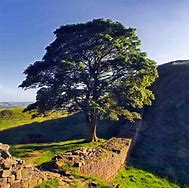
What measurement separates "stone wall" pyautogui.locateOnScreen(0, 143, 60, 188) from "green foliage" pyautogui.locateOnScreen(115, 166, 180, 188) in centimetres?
902

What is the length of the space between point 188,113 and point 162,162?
28.5ft

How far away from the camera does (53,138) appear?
36438mm

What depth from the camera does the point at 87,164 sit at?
18047mm

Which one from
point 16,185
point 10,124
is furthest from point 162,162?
point 10,124

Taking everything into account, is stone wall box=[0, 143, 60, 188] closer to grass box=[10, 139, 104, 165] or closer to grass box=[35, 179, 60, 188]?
grass box=[35, 179, 60, 188]

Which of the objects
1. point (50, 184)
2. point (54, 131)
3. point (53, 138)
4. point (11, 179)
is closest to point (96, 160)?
point (50, 184)

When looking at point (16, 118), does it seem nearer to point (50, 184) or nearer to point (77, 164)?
point (77, 164)

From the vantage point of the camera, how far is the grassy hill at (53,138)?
23.3 meters

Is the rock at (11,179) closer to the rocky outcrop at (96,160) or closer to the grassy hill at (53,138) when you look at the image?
the rocky outcrop at (96,160)

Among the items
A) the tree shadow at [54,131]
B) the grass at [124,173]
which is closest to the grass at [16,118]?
the tree shadow at [54,131]

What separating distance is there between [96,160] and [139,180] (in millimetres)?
5058

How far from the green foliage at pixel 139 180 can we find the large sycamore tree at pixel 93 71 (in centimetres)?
564

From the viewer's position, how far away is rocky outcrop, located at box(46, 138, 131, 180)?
17219 millimetres

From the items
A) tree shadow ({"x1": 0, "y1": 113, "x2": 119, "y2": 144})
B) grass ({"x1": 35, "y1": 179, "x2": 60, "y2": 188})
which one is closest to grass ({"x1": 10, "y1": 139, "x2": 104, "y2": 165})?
tree shadow ({"x1": 0, "y1": 113, "x2": 119, "y2": 144})
